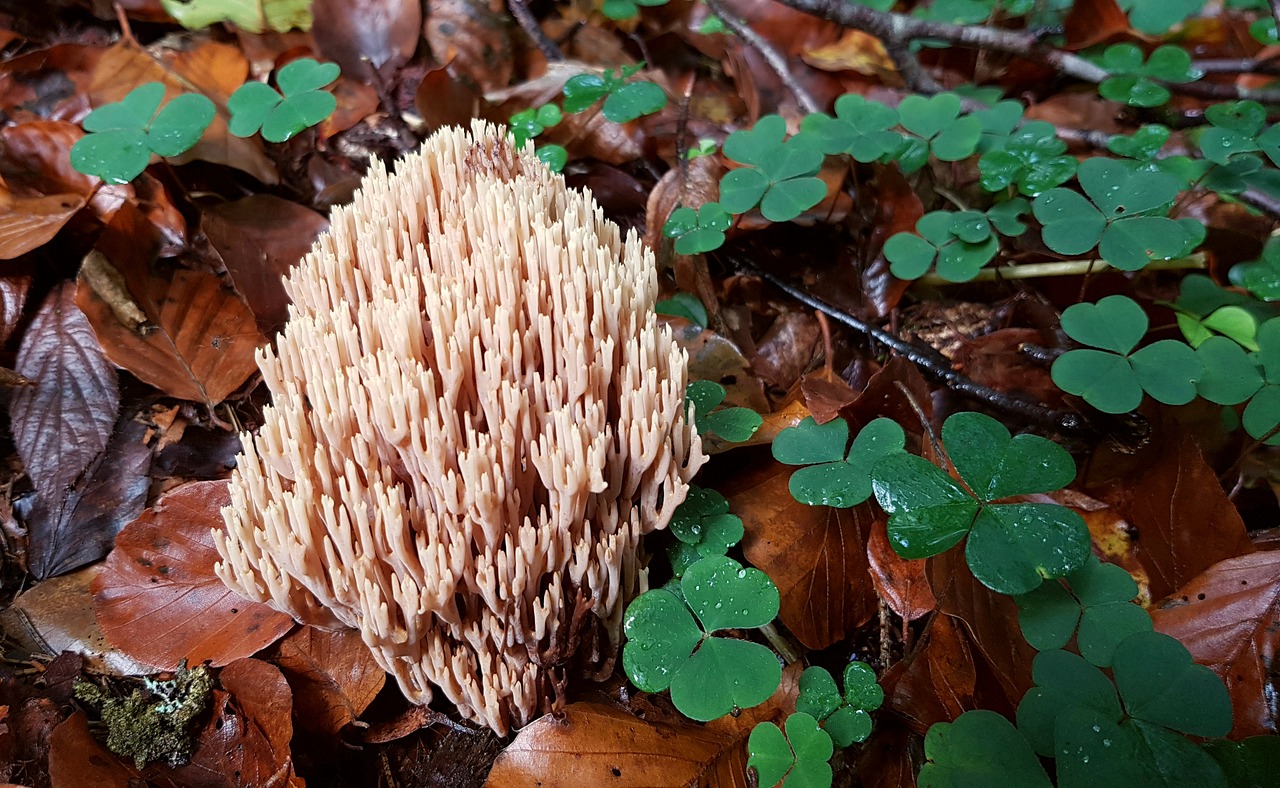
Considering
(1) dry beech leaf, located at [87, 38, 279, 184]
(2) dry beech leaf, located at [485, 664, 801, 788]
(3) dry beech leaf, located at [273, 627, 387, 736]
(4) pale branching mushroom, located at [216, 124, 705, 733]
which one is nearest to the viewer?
(4) pale branching mushroom, located at [216, 124, 705, 733]

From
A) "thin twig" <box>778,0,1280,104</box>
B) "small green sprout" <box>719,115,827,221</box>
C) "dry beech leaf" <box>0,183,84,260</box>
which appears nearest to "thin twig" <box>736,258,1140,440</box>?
"small green sprout" <box>719,115,827,221</box>

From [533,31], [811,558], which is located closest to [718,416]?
[811,558]

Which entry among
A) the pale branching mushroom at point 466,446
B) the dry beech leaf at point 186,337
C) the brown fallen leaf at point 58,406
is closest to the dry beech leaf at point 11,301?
the brown fallen leaf at point 58,406

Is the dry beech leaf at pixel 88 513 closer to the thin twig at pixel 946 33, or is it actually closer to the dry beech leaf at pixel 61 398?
the dry beech leaf at pixel 61 398

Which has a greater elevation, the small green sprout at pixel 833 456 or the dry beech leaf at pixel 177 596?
the small green sprout at pixel 833 456

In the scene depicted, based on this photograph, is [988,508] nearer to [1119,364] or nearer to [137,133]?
[1119,364]

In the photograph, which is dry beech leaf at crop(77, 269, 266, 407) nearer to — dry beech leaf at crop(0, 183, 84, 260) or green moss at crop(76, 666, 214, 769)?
dry beech leaf at crop(0, 183, 84, 260)
